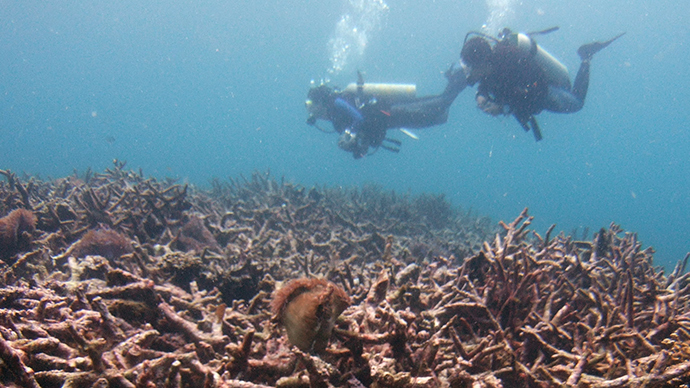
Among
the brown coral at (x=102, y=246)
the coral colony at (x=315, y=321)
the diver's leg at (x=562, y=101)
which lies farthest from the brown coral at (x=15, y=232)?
the diver's leg at (x=562, y=101)

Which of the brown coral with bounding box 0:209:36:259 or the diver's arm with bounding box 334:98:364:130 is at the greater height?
the diver's arm with bounding box 334:98:364:130

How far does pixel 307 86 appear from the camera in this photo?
480 feet

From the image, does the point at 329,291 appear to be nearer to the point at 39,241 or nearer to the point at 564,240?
the point at 39,241

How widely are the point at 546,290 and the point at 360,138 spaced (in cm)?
726

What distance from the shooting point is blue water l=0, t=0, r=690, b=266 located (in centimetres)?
10006

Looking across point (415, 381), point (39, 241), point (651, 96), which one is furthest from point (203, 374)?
point (651, 96)

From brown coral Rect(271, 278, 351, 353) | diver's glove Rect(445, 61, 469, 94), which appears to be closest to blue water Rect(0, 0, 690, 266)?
diver's glove Rect(445, 61, 469, 94)

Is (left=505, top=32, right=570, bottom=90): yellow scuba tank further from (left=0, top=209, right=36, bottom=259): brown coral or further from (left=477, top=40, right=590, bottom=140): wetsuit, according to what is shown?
(left=0, top=209, right=36, bottom=259): brown coral

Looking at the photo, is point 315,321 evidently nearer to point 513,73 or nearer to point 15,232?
point 15,232

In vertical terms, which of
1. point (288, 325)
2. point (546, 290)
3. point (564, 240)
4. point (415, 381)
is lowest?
point (415, 381)

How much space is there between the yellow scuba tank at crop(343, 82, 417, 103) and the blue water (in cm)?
7518

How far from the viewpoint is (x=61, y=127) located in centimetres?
16362

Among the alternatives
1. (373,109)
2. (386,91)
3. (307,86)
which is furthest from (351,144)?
(307,86)

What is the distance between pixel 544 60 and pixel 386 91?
14.2 ft
